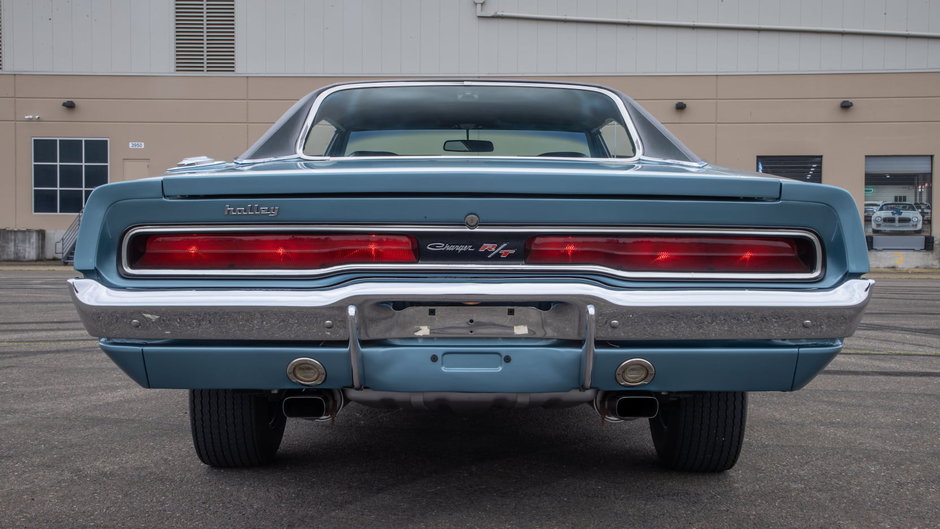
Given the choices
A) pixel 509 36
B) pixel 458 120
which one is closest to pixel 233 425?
pixel 458 120

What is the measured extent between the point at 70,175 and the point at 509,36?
12.7 m

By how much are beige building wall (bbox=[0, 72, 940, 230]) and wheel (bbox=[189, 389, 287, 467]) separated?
19082mm

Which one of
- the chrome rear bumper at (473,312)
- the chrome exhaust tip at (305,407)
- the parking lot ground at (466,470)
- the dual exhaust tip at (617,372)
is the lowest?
the parking lot ground at (466,470)

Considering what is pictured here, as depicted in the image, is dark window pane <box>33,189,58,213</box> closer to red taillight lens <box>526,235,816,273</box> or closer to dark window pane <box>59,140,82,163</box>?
dark window pane <box>59,140,82,163</box>

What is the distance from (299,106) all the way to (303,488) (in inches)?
63.3

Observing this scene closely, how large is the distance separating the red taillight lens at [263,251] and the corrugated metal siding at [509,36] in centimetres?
1970

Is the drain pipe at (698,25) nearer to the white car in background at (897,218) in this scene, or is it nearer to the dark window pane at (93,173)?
the white car in background at (897,218)

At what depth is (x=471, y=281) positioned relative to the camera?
2357 millimetres

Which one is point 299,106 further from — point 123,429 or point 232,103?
point 232,103

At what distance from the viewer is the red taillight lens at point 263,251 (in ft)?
7.86

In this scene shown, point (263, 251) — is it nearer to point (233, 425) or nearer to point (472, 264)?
point (472, 264)

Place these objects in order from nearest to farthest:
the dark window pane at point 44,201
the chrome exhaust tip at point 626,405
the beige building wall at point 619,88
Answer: the chrome exhaust tip at point 626,405
the beige building wall at point 619,88
the dark window pane at point 44,201

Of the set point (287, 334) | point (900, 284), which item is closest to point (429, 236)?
point (287, 334)

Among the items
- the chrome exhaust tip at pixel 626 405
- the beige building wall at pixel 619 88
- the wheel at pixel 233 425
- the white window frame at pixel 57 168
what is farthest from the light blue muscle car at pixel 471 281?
the white window frame at pixel 57 168
